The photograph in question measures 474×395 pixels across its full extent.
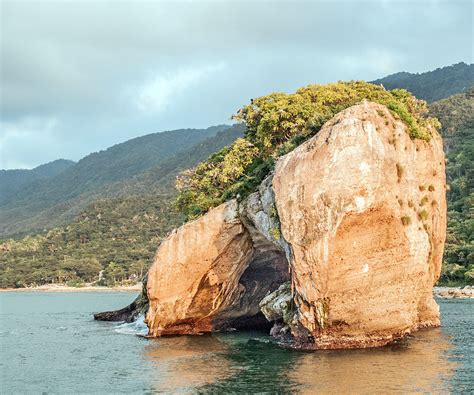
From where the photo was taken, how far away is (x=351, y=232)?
29422 millimetres

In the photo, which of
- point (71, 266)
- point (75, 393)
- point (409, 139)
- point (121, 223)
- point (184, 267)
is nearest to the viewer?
point (75, 393)

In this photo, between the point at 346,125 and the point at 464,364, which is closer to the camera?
the point at 464,364

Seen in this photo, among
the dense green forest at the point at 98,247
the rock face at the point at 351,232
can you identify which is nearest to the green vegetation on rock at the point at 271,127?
the rock face at the point at 351,232

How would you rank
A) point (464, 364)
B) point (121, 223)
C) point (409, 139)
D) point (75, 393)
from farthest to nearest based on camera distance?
point (121, 223) → point (409, 139) → point (464, 364) → point (75, 393)

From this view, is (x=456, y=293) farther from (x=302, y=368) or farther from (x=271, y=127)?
(x=302, y=368)

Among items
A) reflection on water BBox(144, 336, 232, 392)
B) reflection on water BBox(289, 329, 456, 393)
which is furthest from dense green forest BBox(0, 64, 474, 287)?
reflection on water BBox(289, 329, 456, 393)

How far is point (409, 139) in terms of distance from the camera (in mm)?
34094

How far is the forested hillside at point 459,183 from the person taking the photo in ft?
277

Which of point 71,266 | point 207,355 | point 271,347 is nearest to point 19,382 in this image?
point 207,355

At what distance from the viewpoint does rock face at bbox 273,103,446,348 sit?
95.2 ft

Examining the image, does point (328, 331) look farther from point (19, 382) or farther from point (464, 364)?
point (19, 382)

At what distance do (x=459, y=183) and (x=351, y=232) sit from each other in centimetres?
8876

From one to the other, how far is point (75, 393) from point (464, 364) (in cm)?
1833

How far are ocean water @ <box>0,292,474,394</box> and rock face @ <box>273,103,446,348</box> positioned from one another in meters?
1.76
